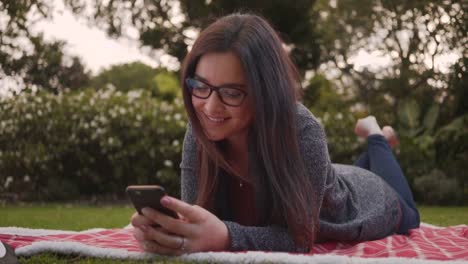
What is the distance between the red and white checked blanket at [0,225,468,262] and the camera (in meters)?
2.21

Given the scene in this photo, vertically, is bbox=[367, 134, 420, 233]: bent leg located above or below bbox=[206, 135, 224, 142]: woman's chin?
below

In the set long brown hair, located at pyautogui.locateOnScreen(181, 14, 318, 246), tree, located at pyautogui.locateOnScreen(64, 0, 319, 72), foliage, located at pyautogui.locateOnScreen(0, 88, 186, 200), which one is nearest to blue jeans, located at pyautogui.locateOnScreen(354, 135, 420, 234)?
long brown hair, located at pyautogui.locateOnScreen(181, 14, 318, 246)

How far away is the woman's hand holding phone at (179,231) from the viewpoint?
1974 millimetres

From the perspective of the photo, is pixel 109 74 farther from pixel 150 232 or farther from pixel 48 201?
pixel 150 232

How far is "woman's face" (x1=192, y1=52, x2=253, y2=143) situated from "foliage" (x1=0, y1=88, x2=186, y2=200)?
17.9 feet

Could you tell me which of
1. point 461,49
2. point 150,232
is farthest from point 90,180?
point 150,232

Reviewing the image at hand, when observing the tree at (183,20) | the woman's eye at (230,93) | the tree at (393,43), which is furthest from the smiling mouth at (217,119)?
the tree at (183,20)

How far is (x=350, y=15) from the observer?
1180cm

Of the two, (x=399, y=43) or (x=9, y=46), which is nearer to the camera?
(x=9, y=46)

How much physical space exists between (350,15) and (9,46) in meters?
6.76

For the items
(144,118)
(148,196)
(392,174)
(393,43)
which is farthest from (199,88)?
(393,43)

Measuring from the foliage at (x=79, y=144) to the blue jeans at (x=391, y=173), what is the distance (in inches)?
153

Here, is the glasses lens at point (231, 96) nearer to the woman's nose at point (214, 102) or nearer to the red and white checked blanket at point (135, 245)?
the woman's nose at point (214, 102)

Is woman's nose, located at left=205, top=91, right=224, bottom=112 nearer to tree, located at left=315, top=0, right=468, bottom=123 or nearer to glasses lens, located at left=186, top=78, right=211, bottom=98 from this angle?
glasses lens, located at left=186, top=78, right=211, bottom=98
